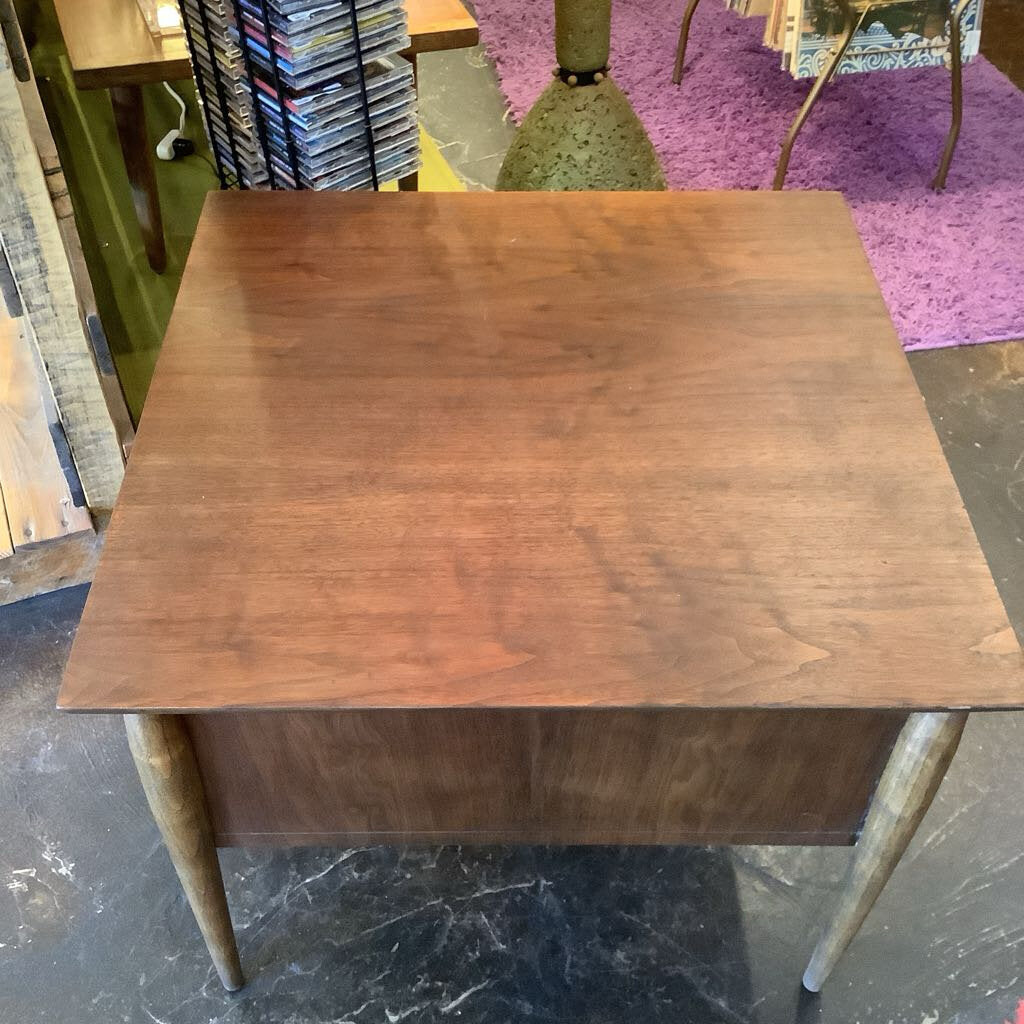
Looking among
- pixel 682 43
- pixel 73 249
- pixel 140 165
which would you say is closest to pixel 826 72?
pixel 682 43

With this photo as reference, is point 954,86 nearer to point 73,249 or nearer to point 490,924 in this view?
point 73,249

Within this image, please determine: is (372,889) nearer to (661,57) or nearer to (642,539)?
(642,539)

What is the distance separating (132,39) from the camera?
1.48 meters

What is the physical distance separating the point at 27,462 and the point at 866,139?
1.74 m

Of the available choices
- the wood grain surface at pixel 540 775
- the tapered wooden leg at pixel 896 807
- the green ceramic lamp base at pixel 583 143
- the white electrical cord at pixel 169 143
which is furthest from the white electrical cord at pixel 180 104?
the tapered wooden leg at pixel 896 807

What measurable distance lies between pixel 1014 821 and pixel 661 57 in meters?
1.88

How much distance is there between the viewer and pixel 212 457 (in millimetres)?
868

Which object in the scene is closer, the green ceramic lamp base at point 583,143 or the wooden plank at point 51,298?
the wooden plank at point 51,298

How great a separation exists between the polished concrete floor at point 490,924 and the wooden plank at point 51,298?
340 millimetres

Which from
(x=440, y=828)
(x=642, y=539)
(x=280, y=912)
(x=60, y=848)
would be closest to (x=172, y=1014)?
(x=280, y=912)

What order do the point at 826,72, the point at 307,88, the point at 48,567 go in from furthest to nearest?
the point at 826,72
the point at 48,567
the point at 307,88

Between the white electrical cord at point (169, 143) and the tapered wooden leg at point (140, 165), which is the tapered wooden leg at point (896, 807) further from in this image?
the white electrical cord at point (169, 143)

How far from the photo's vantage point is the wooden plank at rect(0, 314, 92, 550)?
4.39 feet

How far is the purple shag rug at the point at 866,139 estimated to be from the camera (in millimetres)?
1848
